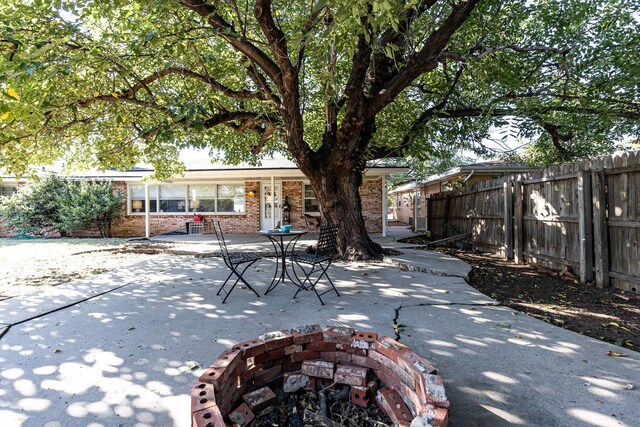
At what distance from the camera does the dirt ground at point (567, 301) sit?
123 inches

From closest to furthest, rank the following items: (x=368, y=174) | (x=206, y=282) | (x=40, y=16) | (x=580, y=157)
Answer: (x=40, y=16) → (x=206, y=282) → (x=580, y=157) → (x=368, y=174)

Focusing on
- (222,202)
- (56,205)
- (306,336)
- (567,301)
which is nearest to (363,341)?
(306,336)

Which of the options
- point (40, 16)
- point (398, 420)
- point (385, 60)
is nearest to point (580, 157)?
point (385, 60)

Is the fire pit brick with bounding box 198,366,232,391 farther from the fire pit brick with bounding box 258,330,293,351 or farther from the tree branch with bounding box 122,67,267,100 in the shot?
the tree branch with bounding box 122,67,267,100

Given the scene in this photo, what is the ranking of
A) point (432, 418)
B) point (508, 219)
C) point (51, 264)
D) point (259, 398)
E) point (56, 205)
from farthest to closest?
point (56, 205), point (51, 264), point (508, 219), point (259, 398), point (432, 418)

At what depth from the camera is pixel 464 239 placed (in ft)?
30.0

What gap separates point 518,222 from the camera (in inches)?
259

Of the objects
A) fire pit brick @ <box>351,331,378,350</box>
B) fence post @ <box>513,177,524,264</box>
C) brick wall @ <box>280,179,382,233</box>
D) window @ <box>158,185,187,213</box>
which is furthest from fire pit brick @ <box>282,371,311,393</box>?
window @ <box>158,185,187,213</box>

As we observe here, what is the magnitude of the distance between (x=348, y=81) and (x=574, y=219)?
14.7ft

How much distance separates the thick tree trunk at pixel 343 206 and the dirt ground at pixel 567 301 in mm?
2336

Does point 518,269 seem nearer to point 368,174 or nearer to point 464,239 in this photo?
point 464,239

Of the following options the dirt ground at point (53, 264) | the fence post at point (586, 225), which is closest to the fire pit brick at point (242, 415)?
the dirt ground at point (53, 264)

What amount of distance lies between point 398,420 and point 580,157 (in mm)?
11409

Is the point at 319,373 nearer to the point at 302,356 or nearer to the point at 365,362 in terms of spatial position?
the point at 302,356
